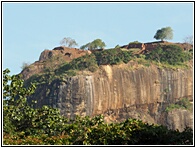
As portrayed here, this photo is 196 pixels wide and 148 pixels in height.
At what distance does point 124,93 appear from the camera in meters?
58.2

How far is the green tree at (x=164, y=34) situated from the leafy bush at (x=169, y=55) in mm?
7188

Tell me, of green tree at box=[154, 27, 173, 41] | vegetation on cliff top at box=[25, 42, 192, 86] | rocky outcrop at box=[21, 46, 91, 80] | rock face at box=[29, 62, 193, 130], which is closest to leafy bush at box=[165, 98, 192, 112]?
rock face at box=[29, 62, 193, 130]

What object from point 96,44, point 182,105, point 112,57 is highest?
point 96,44

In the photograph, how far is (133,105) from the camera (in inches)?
2314

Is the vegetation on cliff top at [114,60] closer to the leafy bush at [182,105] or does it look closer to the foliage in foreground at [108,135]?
the leafy bush at [182,105]

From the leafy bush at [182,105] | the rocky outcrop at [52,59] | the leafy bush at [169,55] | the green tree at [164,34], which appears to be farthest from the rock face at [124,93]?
the green tree at [164,34]

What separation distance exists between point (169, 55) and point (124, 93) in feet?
27.6

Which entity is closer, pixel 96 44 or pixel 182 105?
pixel 182 105

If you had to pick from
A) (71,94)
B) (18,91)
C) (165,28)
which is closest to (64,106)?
(71,94)

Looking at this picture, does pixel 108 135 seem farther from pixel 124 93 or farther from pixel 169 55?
pixel 169 55

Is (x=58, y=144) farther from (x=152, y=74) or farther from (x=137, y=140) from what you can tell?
(x=152, y=74)

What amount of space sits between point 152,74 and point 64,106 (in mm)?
11642

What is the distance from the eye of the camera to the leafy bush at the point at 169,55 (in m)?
62.1

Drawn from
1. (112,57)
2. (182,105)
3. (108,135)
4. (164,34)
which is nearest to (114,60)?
(112,57)
